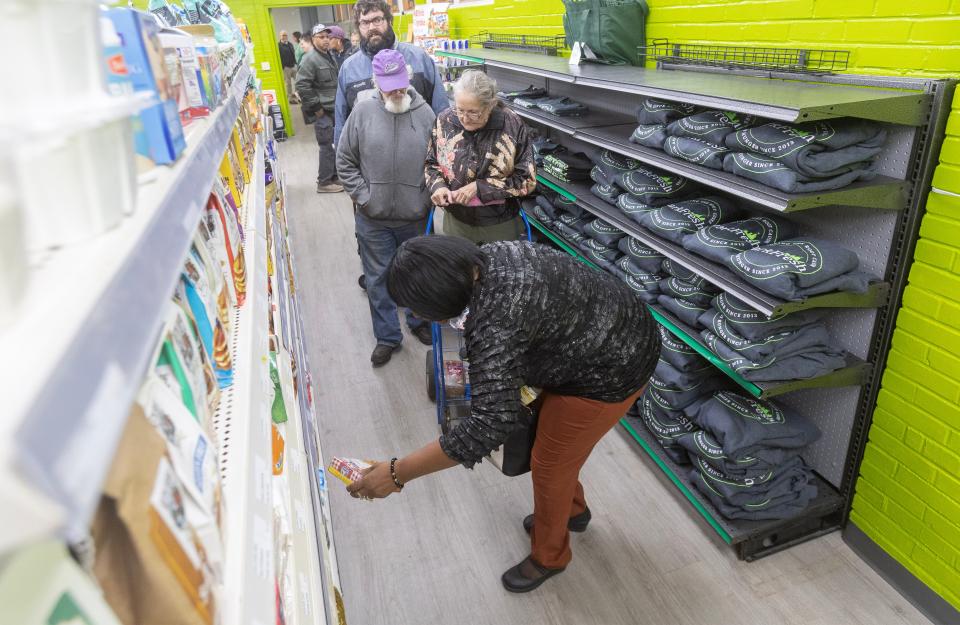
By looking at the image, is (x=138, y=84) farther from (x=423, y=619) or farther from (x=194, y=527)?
(x=423, y=619)

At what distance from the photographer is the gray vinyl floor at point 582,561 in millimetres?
2330

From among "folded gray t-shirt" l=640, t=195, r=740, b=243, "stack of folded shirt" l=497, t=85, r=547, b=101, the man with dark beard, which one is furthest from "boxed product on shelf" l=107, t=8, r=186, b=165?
"stack of folded shirt" l=497, t=85, r=547, b=101

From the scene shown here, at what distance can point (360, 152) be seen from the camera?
3449mm

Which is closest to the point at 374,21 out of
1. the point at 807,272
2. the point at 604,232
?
the point at 604,232

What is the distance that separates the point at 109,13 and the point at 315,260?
198 inches

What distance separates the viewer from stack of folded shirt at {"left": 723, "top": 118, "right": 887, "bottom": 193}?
203cm

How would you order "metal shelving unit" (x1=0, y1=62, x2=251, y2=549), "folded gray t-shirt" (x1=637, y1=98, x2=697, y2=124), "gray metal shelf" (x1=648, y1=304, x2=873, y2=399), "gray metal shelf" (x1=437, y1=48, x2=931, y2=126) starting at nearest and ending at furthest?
"metal shelving unit" (x1=0, y1=62, x2=251, y2=549)
"gray metal shelf" (x1=437, y1=48, x2=931, y2=126)
"gray metal shelf" (x1=648, y1=304, x2=873, y2=399)
"folded gray t-shirt" (x1=637, y1=98, x2=697, y2=124)

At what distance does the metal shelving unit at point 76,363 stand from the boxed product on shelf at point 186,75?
0.69m

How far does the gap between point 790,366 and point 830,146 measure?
79 centimetres

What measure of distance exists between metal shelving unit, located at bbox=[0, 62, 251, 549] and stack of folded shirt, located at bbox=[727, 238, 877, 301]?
205 cm

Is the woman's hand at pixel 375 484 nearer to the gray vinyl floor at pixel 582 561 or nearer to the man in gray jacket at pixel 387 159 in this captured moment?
the gray vinyl floor at pixel 582 561

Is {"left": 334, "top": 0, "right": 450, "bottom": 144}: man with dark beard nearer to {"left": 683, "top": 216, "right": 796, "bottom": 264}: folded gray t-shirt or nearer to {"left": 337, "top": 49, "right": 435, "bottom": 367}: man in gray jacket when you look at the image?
{"left": 337, "top": 49, "right": 435, "bottom": 367}: man in gray jacket

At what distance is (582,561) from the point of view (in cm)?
257

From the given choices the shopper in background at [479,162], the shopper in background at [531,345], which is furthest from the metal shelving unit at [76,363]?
the shopper in background at [479,162]
